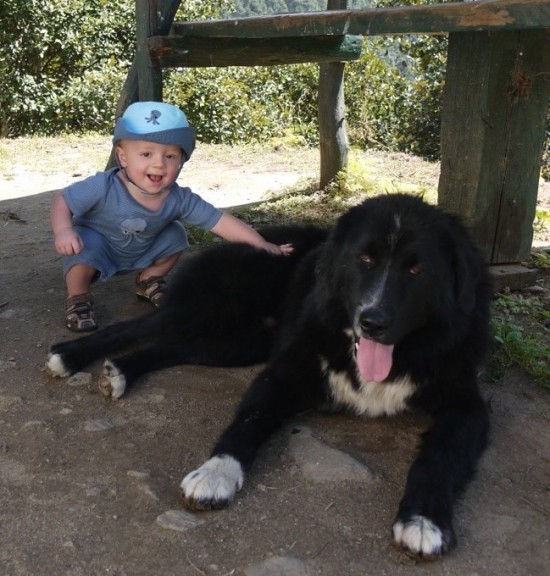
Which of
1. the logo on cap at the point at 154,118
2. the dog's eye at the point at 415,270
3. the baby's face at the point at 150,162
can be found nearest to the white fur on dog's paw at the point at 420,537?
the dog's eye at the point at 415,270

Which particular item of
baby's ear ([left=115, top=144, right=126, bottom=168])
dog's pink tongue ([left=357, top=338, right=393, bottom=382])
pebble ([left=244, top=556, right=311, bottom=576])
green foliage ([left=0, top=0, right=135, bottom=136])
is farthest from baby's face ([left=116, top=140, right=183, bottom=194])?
green foliage ([left=0, top=0, right=135, bottom=136])

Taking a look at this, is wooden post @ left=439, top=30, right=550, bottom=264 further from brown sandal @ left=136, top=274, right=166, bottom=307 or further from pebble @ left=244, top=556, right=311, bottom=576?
pebble @ left=244, top=556, right=311, bottom=576

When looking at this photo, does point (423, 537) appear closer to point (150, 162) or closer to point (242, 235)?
point (242, 235)

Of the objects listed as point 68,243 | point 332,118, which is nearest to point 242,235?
point 68,243

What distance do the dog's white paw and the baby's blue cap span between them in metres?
1.90

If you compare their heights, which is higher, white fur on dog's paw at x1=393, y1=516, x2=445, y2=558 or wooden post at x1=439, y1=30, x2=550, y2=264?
wooden post at x1=439, y1=30, x2=550, y2=264

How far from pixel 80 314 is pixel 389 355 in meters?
1.93

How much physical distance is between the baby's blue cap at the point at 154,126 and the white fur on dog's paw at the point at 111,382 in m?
1.27

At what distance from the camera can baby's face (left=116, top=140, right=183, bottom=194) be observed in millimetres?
3885

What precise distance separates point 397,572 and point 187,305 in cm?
188

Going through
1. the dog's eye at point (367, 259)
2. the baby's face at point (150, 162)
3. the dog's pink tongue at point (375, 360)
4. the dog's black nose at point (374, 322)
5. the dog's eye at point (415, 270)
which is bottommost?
the dog's pink tongue at point (375, 360)

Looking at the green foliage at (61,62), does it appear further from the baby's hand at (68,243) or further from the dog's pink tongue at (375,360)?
the dog's pink tongue at (375,360)

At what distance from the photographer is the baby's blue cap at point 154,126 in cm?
381

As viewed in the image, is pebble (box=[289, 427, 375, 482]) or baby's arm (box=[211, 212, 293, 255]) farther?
baby's arm (box=[211, 212, 293, 255])
